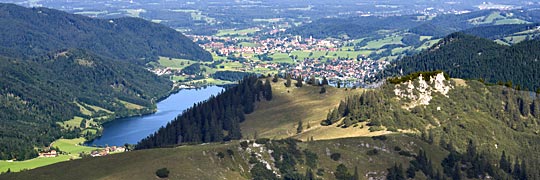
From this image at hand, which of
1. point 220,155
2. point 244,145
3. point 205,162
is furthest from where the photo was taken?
point 244,145

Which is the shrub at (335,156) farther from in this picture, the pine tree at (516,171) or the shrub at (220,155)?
the pine tree at (516,171)

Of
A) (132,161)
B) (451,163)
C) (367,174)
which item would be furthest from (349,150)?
(132,161)

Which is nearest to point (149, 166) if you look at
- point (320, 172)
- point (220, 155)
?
point (220, 155)

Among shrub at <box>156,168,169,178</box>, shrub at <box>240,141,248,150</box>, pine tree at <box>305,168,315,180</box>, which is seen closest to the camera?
shrub at <box>156,168,169,178</box>

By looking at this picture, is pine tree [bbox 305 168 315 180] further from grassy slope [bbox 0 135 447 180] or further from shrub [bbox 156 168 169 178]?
shrub [bbox 156 168 169 178]

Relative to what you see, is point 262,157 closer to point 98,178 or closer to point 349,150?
point 349,150

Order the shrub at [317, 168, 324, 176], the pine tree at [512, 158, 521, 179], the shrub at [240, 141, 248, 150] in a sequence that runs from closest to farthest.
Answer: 1. the shrub at [317, 168, 324, 176]
2. the shrub at [240, 141, 248, 150]
3. the pine tree at [512, 158, 521, 179]

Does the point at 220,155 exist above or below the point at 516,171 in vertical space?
above

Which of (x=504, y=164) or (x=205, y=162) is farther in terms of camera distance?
(x=504, y=164)

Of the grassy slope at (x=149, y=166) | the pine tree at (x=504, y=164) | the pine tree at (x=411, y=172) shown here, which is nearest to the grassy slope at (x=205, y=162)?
the grassy slope at (x=149, y=166)

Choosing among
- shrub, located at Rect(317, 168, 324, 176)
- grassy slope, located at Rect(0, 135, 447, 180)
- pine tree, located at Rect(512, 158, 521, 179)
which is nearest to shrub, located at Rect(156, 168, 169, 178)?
grassy slope, located at Rect(0, 135, 447, 180)

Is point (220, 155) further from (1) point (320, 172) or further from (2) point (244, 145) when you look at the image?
(1) point (320, 172)
